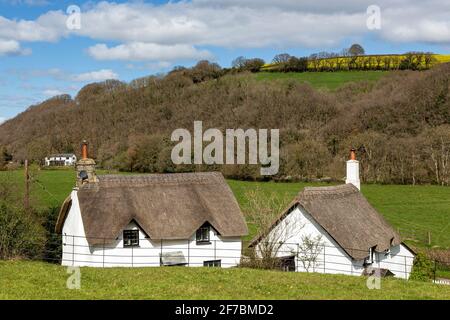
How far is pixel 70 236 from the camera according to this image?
25734 mm

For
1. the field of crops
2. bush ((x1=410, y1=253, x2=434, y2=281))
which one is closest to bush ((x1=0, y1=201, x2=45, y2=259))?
bush ((x1=410, y1=253, x2=434, y2=281))

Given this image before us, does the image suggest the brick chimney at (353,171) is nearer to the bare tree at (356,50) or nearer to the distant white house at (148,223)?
the distant white house at (148,223)

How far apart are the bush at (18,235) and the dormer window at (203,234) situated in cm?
772

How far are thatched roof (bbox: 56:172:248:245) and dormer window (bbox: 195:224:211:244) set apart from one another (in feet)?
1.49

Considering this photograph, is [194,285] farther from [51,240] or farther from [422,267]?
[51,240]

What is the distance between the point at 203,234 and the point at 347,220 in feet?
22.4

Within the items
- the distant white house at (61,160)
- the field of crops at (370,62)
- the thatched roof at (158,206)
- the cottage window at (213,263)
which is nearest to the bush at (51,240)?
the thatched roof at (158,206)

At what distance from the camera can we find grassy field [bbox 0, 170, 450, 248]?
38969mm

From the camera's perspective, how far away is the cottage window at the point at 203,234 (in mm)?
26328

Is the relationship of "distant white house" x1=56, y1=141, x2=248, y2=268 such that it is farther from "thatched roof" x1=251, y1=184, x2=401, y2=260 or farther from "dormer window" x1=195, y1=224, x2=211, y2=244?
"thatched roof" x1=251, y1=184, x2=401, y2=260

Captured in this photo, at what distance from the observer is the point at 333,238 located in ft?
77.3

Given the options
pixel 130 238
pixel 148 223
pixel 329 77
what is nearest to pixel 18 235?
pixel 130 238
